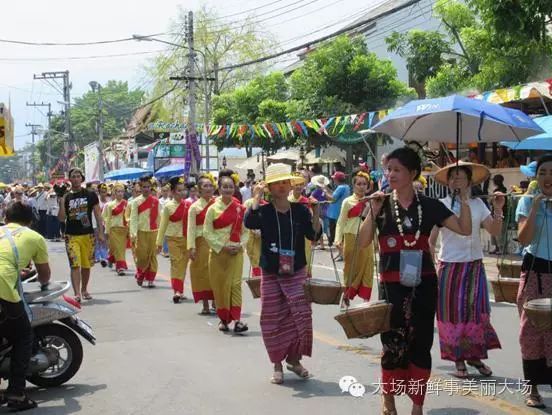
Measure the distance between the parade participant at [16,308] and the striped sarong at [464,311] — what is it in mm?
3185

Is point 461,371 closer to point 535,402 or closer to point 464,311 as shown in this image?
point 464,311

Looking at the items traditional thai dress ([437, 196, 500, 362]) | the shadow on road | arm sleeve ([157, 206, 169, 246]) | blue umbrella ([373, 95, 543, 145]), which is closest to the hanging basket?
traditional thai dress ([437, 196, 500, 362])

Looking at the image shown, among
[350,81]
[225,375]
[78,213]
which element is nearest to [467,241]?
[225,375]

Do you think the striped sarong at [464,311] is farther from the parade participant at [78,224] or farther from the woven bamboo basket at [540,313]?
the parade participant at [78,224]

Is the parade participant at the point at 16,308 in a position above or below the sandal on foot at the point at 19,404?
above

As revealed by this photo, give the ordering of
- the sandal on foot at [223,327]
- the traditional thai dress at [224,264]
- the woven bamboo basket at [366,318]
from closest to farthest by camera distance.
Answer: the woven bamboo basket at [366,318]
the traditional thai dress at [224,264]
the sandal on foot at [223,327]

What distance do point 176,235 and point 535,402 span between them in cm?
697

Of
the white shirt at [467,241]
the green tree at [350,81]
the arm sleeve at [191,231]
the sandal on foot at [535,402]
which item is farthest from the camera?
the green tree at [350,81]

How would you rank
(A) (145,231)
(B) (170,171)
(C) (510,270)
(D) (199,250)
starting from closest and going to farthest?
(C) (510,270), (D) (199,250), (A) (145,231), (B) (170,171)

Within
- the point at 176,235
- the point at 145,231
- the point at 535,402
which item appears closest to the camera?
the point at 535,402

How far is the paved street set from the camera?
18.7 ft

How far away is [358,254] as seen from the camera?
9.30 metres

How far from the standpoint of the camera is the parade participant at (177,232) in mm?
11312

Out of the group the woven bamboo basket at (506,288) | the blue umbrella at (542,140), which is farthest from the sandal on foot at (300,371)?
the blue umbrella at (542,140)
